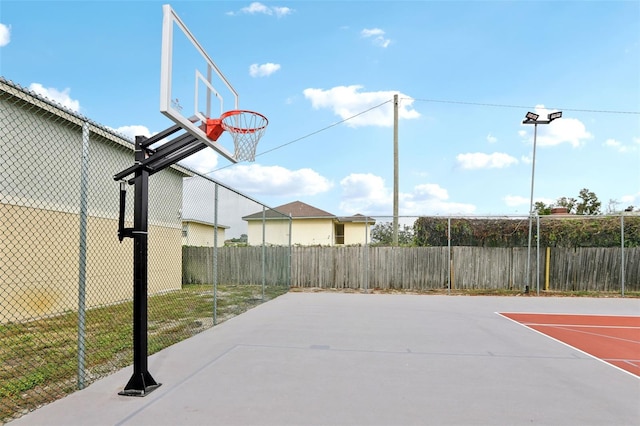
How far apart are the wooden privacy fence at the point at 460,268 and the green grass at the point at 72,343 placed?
3136 millimetres

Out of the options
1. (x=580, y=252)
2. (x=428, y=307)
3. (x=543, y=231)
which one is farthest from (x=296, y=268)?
(x=580, y=252)

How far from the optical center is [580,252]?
12320 millimetres

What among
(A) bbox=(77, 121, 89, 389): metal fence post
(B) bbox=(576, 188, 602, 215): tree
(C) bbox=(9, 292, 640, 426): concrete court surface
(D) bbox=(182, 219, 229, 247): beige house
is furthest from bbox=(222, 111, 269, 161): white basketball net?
(B) bbox=(576, 188, 602, 215): tree

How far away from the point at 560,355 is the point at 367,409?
3257 millimetres

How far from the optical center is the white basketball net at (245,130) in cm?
439

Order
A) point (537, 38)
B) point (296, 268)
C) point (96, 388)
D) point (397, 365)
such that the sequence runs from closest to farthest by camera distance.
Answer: point (96, 388), point (397, 365), point (537, 38), point (296, 268)

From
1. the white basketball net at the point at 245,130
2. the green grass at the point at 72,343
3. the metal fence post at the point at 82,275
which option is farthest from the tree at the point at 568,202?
the metal fence post at the point at 82,275

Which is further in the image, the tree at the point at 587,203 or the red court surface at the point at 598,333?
the tree at the point at 587,203

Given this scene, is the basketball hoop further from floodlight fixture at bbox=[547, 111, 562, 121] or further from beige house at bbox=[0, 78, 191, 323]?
floodlight fixture at bbox=[547, 111, 562, 121]

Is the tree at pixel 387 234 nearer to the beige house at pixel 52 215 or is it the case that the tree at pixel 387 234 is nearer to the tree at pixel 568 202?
the beige house at pixel 52 215

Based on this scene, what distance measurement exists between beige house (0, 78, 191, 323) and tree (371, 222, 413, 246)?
720 cm

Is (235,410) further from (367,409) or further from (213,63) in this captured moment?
(213,63)

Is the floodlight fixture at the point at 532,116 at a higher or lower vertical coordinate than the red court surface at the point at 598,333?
higher

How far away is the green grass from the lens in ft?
11.4
